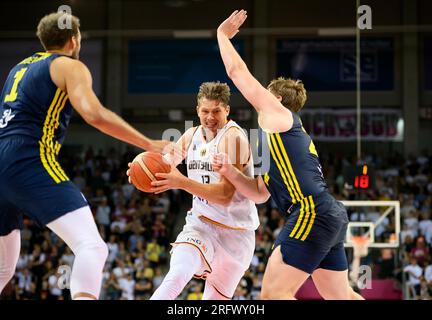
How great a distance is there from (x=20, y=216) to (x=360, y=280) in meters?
8.18

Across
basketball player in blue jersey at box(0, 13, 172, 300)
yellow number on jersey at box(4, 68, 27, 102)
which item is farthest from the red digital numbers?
yellow number on jersey at box(4, 68, 27, 102)

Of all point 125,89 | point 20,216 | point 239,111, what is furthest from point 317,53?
point 20,216

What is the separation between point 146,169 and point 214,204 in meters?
0.75

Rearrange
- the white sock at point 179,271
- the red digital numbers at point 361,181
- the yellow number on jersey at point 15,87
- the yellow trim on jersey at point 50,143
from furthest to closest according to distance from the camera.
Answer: the red digital numbers at point 361,181 → the white sock at point 179,271 → the yellow number on jersey at point 15,87 → the yellow trim on jersey at point 50,143

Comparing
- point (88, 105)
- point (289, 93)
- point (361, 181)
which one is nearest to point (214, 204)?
point (289, 93)

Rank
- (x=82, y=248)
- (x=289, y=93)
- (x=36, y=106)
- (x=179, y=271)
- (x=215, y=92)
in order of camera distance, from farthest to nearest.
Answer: (x=215, y=92) → (x=179, y=271) → (x=289, y=93) → (x=36, y=106) → (x=82, y=248)

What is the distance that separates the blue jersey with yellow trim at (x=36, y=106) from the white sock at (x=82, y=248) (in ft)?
1.59

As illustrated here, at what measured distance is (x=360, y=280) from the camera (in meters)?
11.4

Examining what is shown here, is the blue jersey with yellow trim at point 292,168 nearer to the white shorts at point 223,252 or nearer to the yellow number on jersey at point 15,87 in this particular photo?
the white shorts at point 223,252

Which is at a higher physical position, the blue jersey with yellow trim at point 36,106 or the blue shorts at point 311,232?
the blue jersey with yellow trim at point 36,106

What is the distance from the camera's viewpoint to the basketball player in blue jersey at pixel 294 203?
14.5ft

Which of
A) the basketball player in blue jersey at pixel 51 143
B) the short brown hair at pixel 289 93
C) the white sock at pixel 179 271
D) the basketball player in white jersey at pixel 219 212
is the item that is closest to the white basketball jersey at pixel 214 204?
the basketball player in white jersey at pixel 219 212

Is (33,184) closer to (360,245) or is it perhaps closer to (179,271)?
(179,271)

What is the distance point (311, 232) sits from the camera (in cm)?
447
